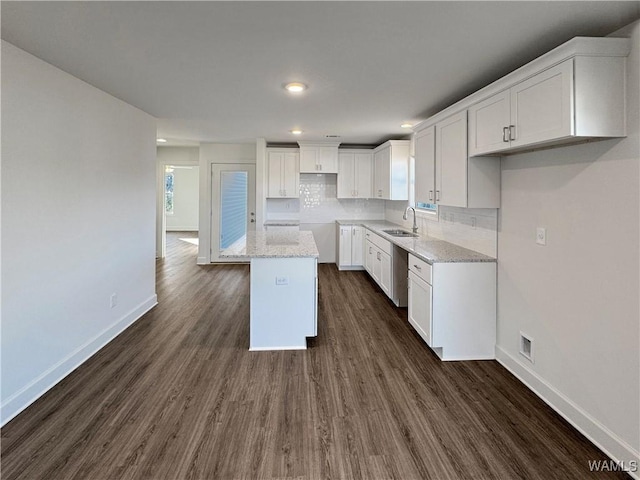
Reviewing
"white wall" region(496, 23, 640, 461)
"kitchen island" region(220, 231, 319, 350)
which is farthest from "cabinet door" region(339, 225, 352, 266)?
"white wall" region(496, 23, 640, 461)

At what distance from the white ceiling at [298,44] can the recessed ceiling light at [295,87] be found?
3.2 inches

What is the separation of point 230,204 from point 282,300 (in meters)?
4.42

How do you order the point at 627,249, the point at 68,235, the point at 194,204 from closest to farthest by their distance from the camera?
1. the point at 627,249
2. the point at 68,235
3. the point at 194,204

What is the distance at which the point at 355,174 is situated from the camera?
6527 millimetres

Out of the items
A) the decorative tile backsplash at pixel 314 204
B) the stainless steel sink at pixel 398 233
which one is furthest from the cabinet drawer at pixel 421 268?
the decorative tile backsplash at pixel 314 204

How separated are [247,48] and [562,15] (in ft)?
5.97

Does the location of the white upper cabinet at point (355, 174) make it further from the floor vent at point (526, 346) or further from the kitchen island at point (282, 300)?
the floor vent at point (526, 346)

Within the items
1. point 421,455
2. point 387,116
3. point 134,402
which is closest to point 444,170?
point 387,116

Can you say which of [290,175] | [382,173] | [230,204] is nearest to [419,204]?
[382,173]

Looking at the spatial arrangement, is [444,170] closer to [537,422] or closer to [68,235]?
[537,422]

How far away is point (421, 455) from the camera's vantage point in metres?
1.92

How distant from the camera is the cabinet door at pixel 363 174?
21.4ft

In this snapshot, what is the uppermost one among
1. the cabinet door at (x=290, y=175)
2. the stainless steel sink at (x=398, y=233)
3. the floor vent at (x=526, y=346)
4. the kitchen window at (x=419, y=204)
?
the cabinet door at (x=290, y=175)

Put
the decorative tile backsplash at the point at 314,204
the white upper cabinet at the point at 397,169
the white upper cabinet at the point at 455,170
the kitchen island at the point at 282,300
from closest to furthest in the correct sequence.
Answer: the white upper cabinet at the point at 455,170 < the kitchen island at the point at 282,300 < the white upper cabinet at the point at 397,169 < the decorative tile backsplash at the point at 314,204
